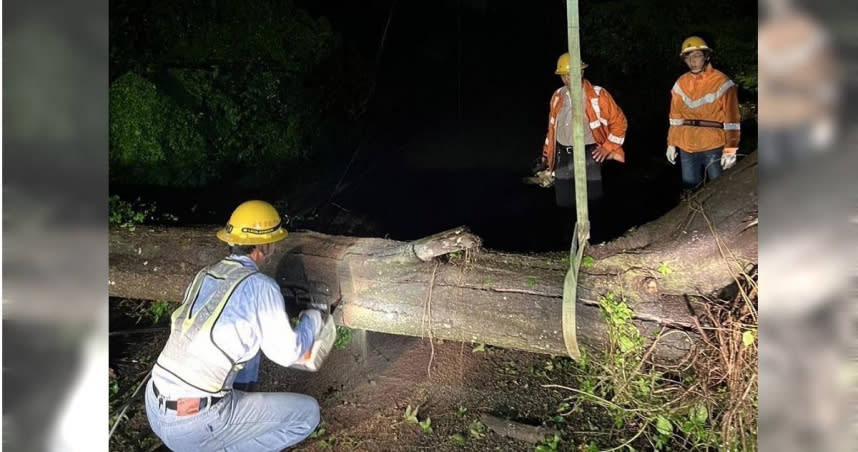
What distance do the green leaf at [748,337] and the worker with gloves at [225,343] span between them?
1.94m

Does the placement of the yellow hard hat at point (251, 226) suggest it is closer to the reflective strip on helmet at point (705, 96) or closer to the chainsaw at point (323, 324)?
the chainsaw at point (323, 324)

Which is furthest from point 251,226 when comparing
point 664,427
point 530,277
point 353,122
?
point 353,122

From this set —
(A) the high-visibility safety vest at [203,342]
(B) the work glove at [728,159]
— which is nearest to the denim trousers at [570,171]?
(B) the work glove at [728,159]

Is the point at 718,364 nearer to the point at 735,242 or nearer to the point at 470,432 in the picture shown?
the point at 735,242

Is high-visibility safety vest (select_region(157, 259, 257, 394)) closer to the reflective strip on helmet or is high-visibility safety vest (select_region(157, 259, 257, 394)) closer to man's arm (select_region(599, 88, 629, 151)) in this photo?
man's arm (select_region(599, 88, 629, 151))

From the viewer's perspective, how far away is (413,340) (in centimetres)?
480

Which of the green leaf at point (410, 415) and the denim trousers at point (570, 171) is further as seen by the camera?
the denim trousers at point (570, 171)

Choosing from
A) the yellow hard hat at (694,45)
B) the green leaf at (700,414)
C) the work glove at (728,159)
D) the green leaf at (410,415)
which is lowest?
the green leaf at (410,415)

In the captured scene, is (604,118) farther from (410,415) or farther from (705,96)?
(410,415)

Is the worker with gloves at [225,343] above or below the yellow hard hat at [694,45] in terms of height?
below

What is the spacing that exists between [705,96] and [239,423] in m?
3.79

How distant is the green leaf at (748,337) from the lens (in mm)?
3090

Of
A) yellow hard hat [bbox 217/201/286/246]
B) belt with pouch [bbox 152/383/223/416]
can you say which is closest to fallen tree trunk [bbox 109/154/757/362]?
yellow hard hat [bbox 217/201/286/246]

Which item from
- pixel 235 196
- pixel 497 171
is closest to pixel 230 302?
pixel 235 196
